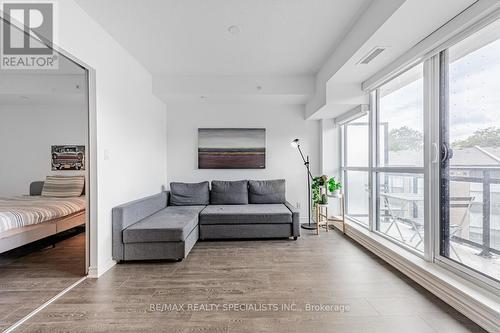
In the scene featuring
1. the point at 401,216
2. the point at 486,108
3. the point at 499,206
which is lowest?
the point at 401,216

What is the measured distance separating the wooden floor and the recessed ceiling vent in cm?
233

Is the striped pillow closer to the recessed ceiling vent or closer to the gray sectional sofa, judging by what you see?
the gray sectional sofa

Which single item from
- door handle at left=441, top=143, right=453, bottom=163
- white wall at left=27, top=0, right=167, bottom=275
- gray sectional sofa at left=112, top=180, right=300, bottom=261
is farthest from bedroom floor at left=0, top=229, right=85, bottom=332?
door handle at left=441, top=143, right=453, bottom=163

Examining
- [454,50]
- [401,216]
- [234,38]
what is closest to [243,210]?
[401,216]

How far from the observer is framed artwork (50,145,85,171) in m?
4.17

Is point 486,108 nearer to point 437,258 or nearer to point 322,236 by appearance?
point 437,258

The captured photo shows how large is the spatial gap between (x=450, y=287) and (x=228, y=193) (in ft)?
10.4

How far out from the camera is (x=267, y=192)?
14.2ft

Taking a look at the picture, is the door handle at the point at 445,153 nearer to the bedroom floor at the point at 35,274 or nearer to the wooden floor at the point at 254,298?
the wooden floor at the point at 254,298

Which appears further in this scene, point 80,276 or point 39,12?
point 80,276

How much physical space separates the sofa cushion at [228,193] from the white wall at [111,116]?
1.14m

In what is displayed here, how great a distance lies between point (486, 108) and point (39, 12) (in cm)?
358

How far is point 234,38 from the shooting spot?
2723mm

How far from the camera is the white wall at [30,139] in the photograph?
4109 millimetres
